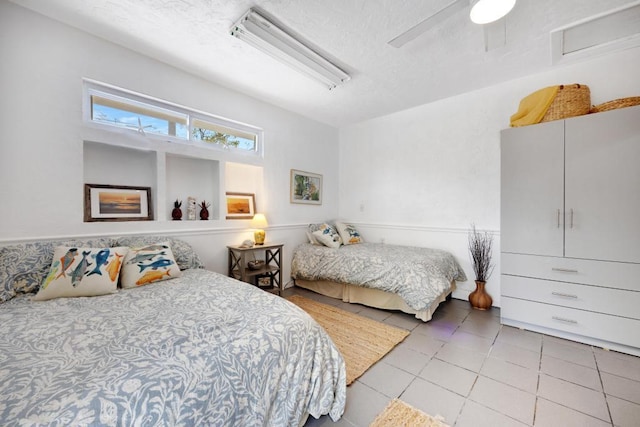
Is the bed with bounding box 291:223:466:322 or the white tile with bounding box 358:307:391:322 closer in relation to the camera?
the bed with bounding box 291:223:466:322

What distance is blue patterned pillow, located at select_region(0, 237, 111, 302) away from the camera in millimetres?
1659

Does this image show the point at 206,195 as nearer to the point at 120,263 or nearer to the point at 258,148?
the point at 258,148

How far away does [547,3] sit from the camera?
180 cm

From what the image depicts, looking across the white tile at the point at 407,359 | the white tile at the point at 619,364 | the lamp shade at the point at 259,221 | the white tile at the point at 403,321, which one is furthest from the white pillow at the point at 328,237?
the white tile at the point at 619,364

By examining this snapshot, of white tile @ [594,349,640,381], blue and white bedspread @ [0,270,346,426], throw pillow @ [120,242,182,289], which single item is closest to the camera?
blue and white bedspread @ [0,270,346,426]

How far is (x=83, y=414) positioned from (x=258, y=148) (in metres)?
3.10

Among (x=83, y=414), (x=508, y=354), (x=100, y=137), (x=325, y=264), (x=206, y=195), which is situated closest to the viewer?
(x=83, y=414)

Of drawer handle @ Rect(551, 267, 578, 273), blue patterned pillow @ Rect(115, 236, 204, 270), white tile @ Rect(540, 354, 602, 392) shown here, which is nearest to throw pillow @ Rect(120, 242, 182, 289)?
blue patterned pillow @ Rect(115, 236, 204, 270)

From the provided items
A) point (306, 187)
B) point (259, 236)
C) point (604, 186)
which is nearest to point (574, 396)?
point (604, 186)

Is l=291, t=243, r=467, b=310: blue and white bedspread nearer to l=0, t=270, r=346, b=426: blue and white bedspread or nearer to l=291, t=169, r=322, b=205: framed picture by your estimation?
l=291, t=169, r=322, b=205: framed picture

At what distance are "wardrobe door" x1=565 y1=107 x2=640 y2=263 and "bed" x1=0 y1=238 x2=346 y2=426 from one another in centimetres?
243

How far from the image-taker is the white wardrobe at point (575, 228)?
2.05 meters

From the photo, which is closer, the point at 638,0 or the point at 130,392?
the point at 130,392

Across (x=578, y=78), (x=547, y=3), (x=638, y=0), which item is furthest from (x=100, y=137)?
(x=578, y=78)
